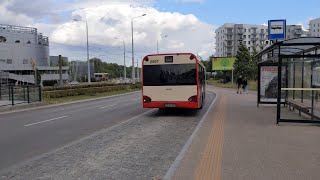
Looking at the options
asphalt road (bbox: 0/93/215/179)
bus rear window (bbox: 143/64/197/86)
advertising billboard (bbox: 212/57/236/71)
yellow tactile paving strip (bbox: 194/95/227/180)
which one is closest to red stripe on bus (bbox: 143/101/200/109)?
bus rear window (bbox: 143/64/197/86)

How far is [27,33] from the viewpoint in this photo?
397 feet

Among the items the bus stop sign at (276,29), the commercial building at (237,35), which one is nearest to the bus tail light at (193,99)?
the bus stop sign at (276,29)

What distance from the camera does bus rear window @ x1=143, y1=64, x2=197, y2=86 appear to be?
17.1 metres

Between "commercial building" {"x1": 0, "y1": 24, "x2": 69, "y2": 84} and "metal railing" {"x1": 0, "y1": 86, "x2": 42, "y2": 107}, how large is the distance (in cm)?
7961

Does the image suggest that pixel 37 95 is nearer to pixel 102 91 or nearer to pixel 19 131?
pixel 19 131

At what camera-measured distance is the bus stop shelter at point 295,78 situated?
1238cm

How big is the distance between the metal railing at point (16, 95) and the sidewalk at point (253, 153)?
15.8 metres

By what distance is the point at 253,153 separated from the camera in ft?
26.5

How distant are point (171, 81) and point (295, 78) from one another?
5262 millimetres

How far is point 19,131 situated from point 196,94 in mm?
7599

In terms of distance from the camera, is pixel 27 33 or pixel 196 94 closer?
pixel 196 94

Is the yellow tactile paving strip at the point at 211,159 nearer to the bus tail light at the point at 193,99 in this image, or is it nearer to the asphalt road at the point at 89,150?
the asphalt road at the point at 89,150

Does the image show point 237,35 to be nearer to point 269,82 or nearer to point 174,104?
point 269,82

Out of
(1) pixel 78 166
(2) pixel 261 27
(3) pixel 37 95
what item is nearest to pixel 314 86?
(1) pixel 78 166
